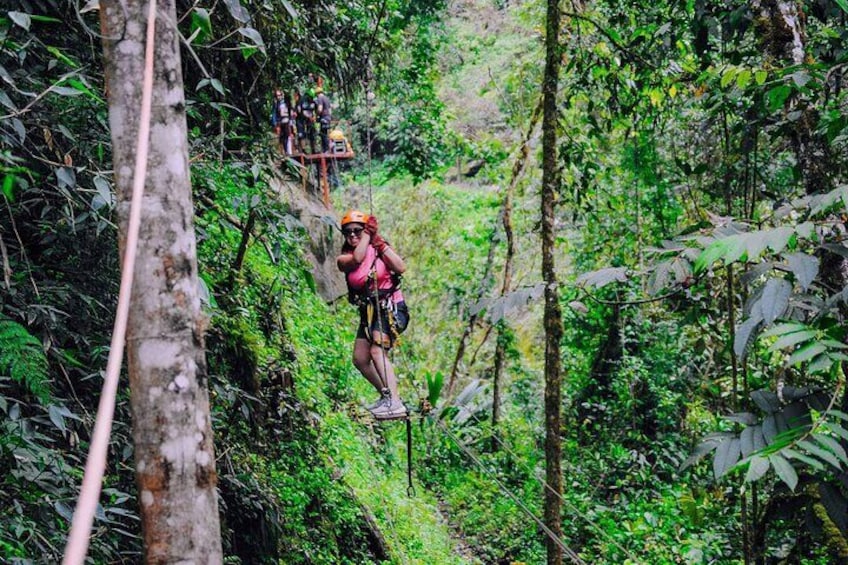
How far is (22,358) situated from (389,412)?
2966mm

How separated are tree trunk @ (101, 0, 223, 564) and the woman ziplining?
9.49 ft

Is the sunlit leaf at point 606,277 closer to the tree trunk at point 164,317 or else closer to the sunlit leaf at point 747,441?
the sunlit leaf at point 747,441

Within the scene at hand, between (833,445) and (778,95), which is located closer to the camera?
(833,445)

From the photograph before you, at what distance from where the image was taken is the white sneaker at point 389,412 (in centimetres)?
509

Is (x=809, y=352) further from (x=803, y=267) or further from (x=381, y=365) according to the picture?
(x=381, y=365)

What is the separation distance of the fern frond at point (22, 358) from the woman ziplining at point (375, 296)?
97.2 inches

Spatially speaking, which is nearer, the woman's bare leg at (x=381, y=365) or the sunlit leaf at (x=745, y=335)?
the sunlit leaf at (x=745, y=335)

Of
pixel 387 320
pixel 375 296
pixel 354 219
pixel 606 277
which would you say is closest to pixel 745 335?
pixel 606 277

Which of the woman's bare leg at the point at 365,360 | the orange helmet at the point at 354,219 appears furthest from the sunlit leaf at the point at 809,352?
the woman's bare leg at the point at 365,360

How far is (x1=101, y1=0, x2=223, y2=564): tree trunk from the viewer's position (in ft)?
5.39

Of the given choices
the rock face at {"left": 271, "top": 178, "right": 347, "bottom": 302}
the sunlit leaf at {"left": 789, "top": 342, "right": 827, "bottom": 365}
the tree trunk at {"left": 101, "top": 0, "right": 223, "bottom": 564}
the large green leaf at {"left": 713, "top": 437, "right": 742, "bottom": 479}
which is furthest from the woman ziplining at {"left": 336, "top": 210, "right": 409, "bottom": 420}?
the rock face at {"left": 271, "top": 178, "right": 347, "bottom": 302}

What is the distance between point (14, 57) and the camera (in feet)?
8.83

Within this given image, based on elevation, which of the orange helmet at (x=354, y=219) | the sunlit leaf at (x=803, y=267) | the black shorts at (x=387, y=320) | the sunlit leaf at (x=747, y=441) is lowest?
the black shorts at (x=387, y=320)

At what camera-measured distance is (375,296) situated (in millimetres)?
4988
